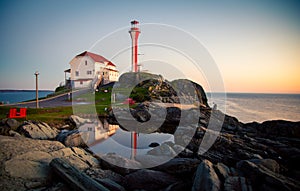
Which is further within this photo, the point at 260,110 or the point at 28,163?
the point at 260,110

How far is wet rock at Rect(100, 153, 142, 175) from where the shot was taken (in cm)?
741

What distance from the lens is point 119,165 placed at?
7656 mm

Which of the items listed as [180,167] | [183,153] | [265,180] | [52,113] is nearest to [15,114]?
[52,113]

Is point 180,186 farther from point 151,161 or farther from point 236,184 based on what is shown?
point 151,161

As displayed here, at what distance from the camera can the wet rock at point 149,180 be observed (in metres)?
6.23

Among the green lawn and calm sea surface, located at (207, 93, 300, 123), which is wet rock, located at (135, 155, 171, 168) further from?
calm sea surface, located at (207, 93, 300, 123)

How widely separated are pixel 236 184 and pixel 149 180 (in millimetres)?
2883

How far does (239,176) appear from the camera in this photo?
555 centimetres

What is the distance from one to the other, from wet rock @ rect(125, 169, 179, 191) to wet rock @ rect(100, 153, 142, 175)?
2.52ft

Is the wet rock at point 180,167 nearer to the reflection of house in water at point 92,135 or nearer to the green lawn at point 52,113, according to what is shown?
the reflection of house in water at point 92,135

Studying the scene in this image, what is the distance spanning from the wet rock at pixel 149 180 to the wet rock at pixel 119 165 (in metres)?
0.77

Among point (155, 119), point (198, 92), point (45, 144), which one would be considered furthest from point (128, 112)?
point (198, 92)

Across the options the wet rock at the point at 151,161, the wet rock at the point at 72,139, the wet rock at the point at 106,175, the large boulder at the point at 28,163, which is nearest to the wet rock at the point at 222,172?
the wet rock at the point at 151,161

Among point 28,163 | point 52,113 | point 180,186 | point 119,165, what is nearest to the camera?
point 180,186
